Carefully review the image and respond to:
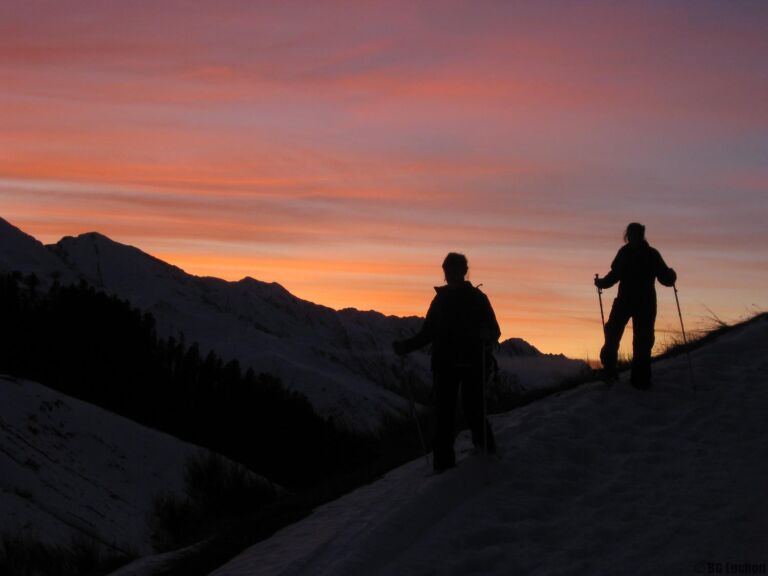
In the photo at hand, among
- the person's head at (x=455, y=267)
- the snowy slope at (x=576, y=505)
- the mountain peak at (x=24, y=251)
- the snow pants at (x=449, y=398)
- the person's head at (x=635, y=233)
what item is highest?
the mountain peak at (x=24, y=251)

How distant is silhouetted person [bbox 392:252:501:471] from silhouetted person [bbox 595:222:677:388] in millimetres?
3470

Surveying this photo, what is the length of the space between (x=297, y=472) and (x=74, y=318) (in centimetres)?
1537

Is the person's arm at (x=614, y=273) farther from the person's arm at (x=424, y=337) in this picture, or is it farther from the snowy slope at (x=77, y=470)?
the snowy slope at (x=77, y=470)

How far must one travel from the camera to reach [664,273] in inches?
550

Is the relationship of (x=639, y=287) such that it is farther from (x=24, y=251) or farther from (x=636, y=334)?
(x=24, y=251)

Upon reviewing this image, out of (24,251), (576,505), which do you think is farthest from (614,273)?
(24,251)

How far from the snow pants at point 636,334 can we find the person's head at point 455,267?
3650mm

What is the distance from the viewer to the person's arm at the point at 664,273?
14.0 m

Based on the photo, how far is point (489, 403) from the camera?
669 inches

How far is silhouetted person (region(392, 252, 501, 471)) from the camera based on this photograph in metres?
10.9

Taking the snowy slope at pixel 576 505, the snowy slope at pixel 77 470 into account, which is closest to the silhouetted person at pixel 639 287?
the snowy slope at pixel 576 505

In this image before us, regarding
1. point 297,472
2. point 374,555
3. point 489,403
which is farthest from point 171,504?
point 297,472

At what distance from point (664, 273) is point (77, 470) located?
30.2ft

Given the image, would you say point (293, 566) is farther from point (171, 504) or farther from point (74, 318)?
point (74, 318)
